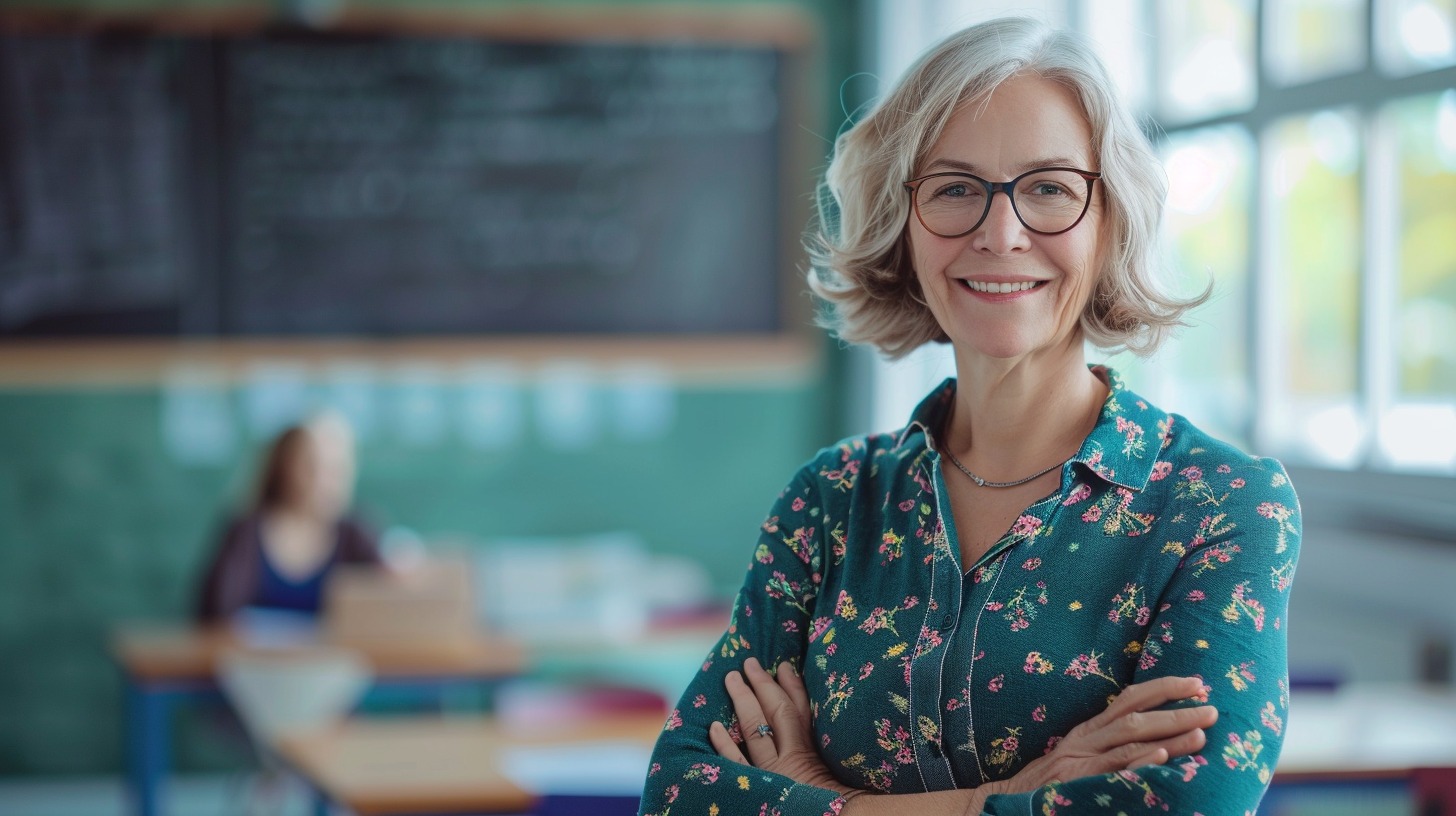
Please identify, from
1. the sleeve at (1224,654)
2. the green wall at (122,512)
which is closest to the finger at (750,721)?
the sleeve at (1224,654)

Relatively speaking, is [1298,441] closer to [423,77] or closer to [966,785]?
[966,785]

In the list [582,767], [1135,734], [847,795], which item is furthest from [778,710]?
[582,767]

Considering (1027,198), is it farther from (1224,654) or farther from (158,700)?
(158,700)

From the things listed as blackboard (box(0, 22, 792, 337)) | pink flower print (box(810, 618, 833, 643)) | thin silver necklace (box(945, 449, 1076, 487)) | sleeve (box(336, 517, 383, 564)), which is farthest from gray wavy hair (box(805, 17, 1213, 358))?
blackboard (box(0, 22, 792, 337))

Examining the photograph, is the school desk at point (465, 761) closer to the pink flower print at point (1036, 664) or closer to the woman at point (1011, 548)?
the woman at point (1011, 548)

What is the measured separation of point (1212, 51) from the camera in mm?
4156

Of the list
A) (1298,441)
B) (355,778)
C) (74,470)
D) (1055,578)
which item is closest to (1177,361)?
(1298,441)

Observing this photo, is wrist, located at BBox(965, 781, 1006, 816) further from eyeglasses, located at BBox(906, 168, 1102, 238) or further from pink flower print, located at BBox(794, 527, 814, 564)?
eyeglasses, located at BBox(906, 168, 1102, 238)

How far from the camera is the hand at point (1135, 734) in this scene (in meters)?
1.27

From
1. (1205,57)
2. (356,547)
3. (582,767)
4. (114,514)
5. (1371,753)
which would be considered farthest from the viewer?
(114,514)

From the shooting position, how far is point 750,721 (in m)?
1.52

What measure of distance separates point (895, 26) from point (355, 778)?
4161 mm

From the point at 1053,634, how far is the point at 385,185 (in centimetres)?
476

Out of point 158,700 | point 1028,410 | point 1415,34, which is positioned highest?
point 1415,34
